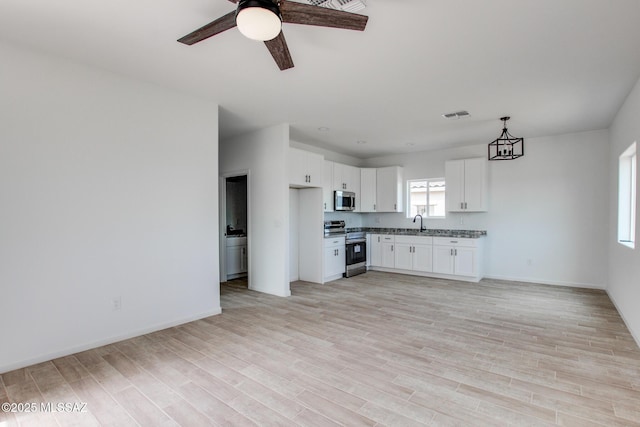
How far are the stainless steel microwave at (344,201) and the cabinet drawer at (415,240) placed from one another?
1.20 meters

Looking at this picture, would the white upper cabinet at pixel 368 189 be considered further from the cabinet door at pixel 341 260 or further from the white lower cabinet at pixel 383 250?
the cabinet door at pixel 341 260

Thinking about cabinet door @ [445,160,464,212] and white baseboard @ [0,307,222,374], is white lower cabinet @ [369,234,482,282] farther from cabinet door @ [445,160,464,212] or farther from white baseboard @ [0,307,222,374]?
white baseboard @ [0,307,222,374]

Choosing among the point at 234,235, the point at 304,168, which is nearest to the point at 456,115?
the point at 304,168

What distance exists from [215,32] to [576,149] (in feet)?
20.1

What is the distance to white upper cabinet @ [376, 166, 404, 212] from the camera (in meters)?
7.03

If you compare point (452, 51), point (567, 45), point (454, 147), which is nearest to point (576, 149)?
point (454, 147)

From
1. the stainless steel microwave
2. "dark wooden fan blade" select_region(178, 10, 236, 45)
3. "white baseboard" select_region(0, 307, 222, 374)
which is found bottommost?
"white baseboard" select_region(0, 307, 222, 374)

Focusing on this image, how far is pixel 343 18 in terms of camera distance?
185cm

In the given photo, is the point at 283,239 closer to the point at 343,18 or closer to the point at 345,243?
the point at 345,243

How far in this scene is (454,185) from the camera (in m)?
6.35

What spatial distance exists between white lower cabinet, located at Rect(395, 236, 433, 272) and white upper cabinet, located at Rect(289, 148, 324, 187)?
2279 millimetres

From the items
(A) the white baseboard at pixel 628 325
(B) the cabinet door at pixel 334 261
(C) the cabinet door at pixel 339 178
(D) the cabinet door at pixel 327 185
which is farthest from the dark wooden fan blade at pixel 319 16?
(C) the cabinet door at pixel 339 178

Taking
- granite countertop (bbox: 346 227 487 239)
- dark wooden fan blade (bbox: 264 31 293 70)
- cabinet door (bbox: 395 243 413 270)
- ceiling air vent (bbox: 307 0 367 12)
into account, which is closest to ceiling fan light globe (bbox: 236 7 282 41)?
dark wooden fan blade (bbox: 264 31 293 70)

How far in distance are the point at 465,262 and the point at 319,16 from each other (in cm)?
531
